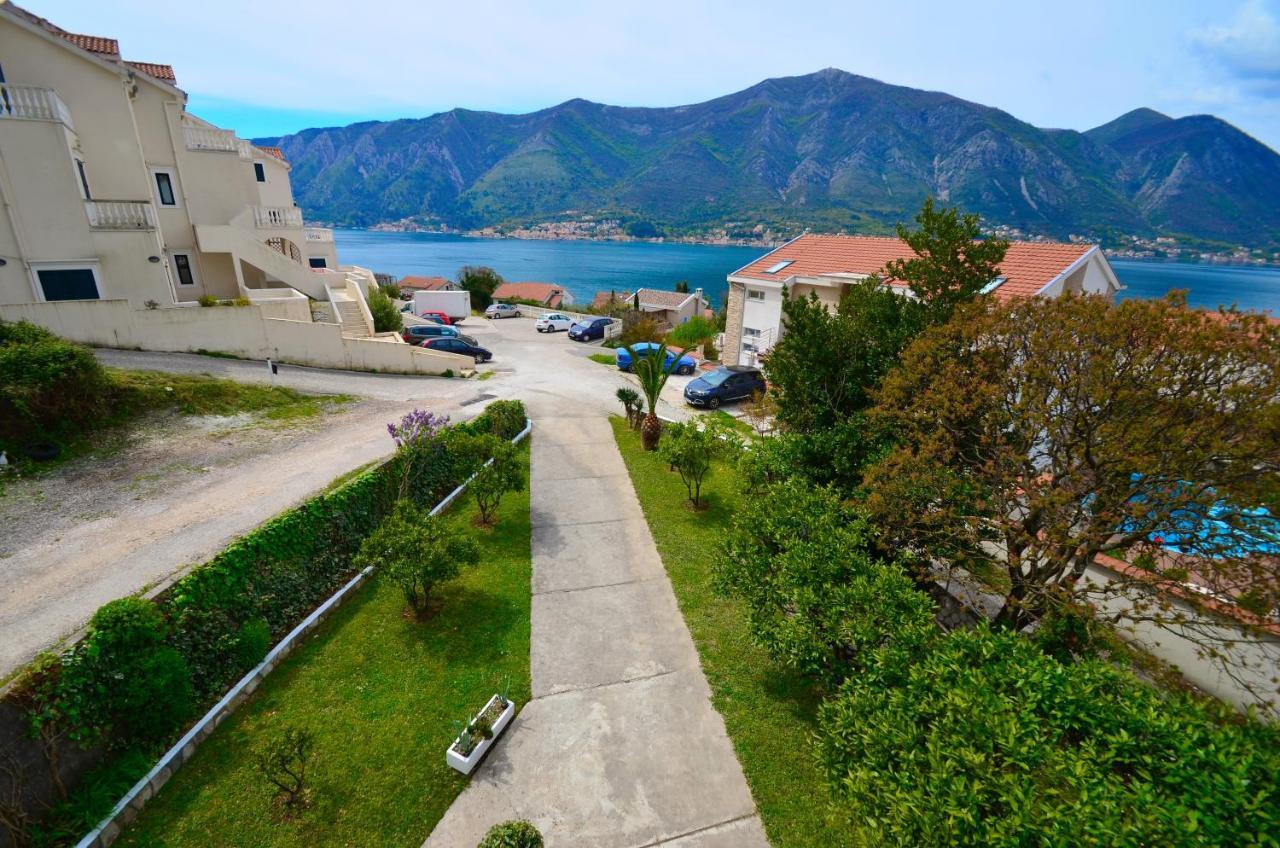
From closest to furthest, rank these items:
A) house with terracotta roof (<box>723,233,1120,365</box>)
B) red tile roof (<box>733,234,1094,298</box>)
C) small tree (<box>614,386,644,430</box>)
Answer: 1. small tree (<box>614,386,644,430</box>)
2. red tile roof (<box>733,234,1094,298</box>)
3. house with terracotta roof (<box>723,233,1120,365</box>)

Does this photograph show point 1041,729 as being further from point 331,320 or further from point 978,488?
point 331,320

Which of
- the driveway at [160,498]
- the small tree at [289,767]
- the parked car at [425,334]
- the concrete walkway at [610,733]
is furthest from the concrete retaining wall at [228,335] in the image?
the small tree at [289,767]

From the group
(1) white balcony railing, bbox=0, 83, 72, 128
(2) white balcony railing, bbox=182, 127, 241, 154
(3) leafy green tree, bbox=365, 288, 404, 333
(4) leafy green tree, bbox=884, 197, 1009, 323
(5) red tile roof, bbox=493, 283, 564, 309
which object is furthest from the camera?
(5) red tile roof, bbox=493, 283, 564, 309

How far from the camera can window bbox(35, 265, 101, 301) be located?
1803cm

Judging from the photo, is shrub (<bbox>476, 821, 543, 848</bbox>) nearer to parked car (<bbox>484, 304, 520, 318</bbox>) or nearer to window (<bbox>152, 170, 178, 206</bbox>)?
window (<bbox>152, 170, 178, 206</bbox>)

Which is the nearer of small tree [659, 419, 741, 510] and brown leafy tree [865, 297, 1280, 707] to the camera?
brown leafy tree [865, 297, 1280, 707]

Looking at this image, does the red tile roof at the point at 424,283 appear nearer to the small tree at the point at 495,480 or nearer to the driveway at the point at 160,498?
the driveway at the point at 160,498

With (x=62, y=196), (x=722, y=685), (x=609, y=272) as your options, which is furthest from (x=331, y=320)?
(x=609, y=272)

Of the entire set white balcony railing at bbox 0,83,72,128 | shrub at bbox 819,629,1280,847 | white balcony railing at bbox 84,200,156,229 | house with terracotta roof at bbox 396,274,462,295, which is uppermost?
white balcony railing at bbox 0,83,72,128

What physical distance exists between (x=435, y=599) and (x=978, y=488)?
10.0 metres

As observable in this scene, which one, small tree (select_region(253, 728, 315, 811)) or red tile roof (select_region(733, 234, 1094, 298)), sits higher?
red tile roof (select_region(733, 234, 1094, 298))

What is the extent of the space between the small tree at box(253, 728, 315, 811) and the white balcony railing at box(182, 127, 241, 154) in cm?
2831

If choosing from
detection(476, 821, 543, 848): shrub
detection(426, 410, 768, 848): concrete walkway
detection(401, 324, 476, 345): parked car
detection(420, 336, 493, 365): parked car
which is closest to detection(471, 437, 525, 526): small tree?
detection(426, 410, 768, 848): concrete walkway

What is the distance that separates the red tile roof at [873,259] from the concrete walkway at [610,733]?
45.1 feet
